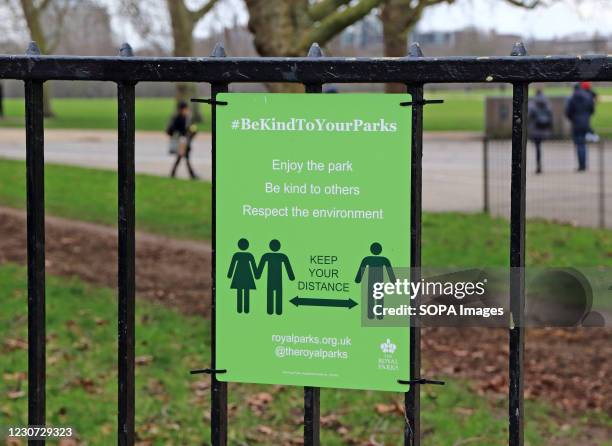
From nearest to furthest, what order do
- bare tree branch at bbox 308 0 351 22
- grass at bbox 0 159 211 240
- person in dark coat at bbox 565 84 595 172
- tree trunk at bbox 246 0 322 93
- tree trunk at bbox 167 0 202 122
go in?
tree trunk at bbox 246 0 322 93 → bare tree branch at bbox 308 0 351 22 → grass at bbox 0 159 211 240 → person in dark coat at bbox 565 84 595 172 → tree trunk at bbox 167 0 202 122

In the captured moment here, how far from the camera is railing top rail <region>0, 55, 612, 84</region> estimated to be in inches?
109

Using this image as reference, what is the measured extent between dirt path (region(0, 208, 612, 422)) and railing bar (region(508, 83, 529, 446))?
3.31 meters

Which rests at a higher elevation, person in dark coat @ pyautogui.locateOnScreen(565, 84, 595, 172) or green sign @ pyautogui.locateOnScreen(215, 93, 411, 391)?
person in dark coat @ pyautogui.locateOnScreen(565, 84, 595, 172)

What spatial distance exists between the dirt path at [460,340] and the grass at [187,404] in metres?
0.30

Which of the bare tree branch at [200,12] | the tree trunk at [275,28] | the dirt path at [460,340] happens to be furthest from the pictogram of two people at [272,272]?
the bare tree branch at [200,12]

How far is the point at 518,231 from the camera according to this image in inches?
111

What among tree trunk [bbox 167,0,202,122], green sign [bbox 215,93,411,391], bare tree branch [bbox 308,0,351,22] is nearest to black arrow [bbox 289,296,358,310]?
green sign [bbox 215,93,411,391]

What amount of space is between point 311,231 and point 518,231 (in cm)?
50

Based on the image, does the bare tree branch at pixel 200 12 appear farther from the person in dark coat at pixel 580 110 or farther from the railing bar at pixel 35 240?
the railing bar at pixel 35 240

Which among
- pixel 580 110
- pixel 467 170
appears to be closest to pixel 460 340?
pixel 580 110

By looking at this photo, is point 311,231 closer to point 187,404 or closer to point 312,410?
point 312,410

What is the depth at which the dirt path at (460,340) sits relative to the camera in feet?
20.9

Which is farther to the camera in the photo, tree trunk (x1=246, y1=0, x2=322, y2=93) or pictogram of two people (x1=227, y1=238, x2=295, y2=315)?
tree trunk (x1=246, y1=0, x2=322, y2=93)

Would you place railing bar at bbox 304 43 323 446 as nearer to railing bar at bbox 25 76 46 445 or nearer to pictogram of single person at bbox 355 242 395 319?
pictogram of single person at bbox 355 242 395 319
